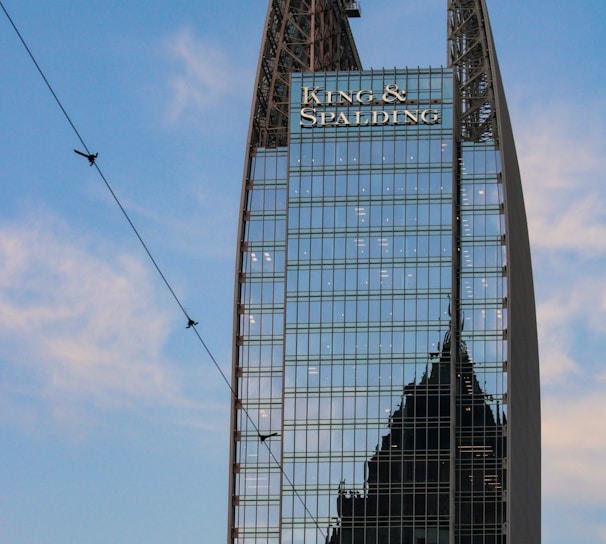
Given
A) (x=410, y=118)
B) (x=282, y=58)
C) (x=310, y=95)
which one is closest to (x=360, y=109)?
(x=410, y=118)

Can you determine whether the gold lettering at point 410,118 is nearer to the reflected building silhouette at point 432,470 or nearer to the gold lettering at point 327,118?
the gold lettering at point 327,118

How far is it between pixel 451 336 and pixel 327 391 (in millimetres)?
13547

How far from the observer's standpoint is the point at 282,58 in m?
192

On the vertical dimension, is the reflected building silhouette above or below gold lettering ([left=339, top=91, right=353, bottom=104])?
below

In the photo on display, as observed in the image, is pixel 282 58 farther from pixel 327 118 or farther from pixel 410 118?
pixel 410 118

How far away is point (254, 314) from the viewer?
18275cm

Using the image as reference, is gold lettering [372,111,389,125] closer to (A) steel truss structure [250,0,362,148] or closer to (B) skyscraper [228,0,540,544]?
(B) skyscraper [228,0,540,544]

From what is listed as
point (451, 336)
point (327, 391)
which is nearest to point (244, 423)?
point (327, 391)

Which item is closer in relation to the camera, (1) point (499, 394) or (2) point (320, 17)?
(1) point (499, 394)

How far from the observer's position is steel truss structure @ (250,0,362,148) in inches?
7446

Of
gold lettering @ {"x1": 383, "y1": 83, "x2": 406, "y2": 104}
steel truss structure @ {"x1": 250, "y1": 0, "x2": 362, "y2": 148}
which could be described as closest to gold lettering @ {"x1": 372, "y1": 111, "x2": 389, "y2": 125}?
gold lettering @ {"x1": 383, "y1": 83, "x2": 406, "y2": 104}

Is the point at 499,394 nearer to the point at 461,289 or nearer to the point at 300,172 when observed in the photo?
the point at 461,289

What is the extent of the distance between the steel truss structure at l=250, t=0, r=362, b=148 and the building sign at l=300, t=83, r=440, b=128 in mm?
5979

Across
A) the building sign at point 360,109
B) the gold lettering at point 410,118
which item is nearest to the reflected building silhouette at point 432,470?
the gold lettering at point 410,118
